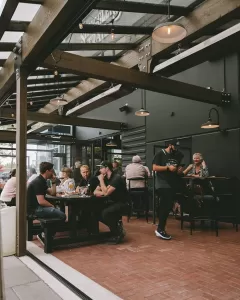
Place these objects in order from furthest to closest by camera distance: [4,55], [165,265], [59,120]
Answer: [59,120]
[4,55]
[165,265]

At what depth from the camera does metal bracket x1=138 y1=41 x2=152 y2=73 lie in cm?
504

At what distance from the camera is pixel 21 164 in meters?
4.04

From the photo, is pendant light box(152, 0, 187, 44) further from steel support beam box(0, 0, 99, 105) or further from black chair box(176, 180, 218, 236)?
black chair box(176, 180, 218, 236)

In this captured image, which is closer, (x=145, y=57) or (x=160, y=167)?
(x=160, y=167)

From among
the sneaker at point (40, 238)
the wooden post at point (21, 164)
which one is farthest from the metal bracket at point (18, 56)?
the sneaker at point (40, 238)

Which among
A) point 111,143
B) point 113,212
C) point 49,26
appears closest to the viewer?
point 49,26

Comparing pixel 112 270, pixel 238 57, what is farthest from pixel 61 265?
pixel 238 57

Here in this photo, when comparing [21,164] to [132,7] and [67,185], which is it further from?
[132,7]

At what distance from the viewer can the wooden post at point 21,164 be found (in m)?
3.95

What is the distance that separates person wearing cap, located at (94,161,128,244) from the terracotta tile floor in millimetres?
235

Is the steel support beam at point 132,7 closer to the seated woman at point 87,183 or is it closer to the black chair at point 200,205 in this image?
the seated woman at point 87,183

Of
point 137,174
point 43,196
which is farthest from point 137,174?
point 43,196

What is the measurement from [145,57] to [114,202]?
8.65 feet

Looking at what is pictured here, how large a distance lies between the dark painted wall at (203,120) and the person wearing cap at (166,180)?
7.38ft
